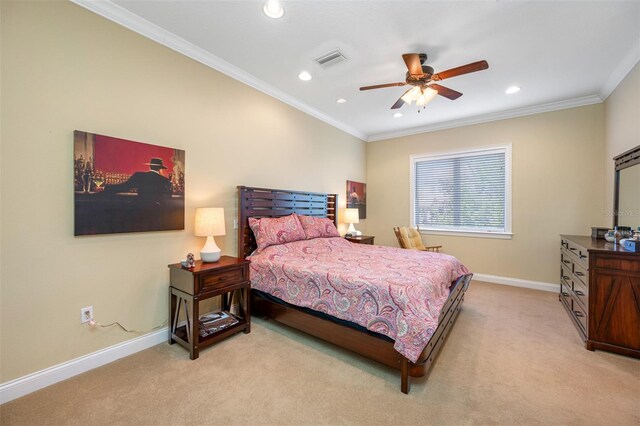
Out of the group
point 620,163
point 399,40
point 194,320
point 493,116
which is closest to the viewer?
point 194,320

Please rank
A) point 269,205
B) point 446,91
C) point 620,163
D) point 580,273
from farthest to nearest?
point 269,205 → point 620,163 → point 446,91 → point 580,273

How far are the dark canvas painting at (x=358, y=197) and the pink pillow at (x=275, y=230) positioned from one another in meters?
1.98

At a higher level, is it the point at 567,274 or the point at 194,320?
the point at 567,274

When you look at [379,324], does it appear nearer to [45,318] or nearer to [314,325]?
[314,325]

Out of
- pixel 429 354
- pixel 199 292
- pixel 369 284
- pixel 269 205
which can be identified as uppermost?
pixel 269 205

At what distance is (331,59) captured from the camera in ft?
9.29

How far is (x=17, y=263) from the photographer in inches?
69.5

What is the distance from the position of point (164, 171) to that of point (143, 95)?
693 millimetres

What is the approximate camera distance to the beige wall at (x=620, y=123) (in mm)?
2754

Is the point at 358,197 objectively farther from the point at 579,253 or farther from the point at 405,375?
the point at 405,375

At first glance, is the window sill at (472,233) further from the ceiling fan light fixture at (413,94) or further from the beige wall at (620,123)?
the ceiling fan light fixture at (413,94)

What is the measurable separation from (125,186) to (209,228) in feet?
2.47

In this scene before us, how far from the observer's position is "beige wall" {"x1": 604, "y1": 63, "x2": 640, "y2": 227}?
2.75 meters

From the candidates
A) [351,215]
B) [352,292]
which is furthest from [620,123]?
[352,292]
